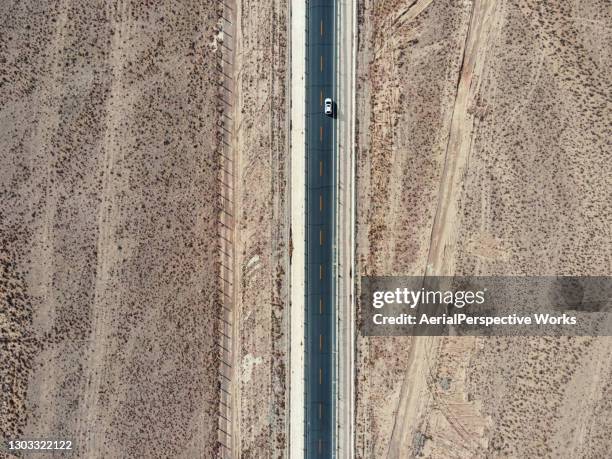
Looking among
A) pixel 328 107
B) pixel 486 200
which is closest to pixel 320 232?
pixel 328 107

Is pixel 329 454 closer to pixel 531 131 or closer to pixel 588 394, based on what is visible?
pixel 588 394

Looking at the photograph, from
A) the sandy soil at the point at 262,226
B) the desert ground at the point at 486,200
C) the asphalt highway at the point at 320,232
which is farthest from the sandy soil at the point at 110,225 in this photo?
the desert ground at the point at 486,200

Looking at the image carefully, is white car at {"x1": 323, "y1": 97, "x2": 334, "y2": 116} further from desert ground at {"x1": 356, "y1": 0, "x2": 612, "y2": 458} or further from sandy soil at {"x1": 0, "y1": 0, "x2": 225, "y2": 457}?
sandy soil at {"x1": 0, "y1": 0, "x2": 225, "y2": 457}

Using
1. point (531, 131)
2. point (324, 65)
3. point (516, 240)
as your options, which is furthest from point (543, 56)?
point (324, 65)

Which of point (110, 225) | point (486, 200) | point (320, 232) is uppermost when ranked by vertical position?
point (486, 200)

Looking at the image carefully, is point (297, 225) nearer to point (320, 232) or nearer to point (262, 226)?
point (320, 232)
